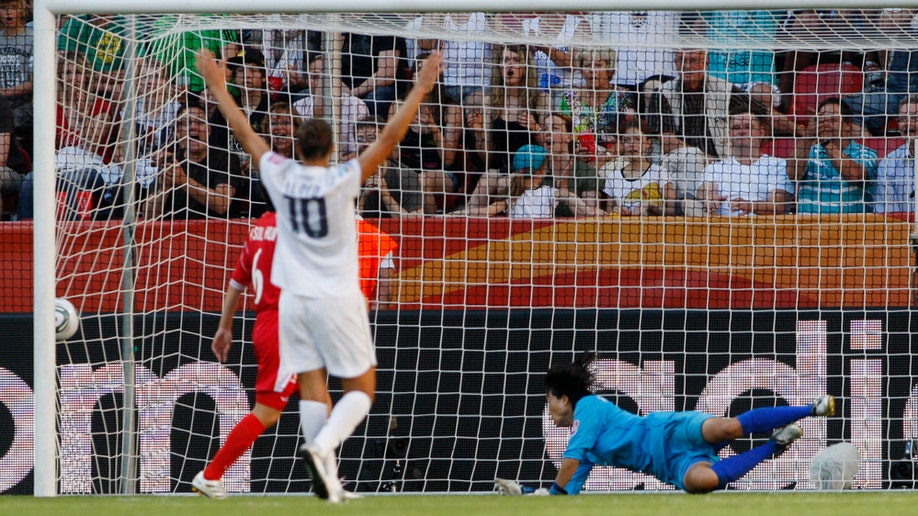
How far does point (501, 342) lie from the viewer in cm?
820

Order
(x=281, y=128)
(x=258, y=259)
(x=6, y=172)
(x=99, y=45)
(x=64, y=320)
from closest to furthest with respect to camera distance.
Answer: (x=258, y=259)
(x=64, y=320)
(x=99, y=45)
(x=281, y=128)
(x=6, y=172)

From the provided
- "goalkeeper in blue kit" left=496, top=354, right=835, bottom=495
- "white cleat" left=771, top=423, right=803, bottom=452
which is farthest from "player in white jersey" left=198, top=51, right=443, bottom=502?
"white cleat" left=771, top=423, right=803, bottom=452

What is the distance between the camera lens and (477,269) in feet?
27.2

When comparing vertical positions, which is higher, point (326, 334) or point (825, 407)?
point (326, 334)

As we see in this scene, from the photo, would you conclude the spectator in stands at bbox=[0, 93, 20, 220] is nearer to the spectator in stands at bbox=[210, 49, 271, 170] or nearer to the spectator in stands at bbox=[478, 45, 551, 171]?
the spectator in stands at bbox=[210, 49, 271, 170]

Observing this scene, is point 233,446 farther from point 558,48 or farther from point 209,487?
point 558,48

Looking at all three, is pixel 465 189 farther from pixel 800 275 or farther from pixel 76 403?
pixel 76 403

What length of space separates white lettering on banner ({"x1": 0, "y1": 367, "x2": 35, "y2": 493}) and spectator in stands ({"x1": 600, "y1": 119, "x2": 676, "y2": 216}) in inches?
163

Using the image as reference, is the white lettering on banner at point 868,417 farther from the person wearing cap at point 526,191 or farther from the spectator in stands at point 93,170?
the spectator in stands at point 93,170

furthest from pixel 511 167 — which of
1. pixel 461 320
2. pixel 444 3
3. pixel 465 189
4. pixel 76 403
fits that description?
pixel 76 403

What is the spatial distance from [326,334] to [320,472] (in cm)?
55

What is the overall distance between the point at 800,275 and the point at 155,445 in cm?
440

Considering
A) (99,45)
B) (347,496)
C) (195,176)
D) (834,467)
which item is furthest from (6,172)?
(834,467)

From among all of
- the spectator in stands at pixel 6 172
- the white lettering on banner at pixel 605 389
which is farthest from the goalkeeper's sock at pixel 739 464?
the spectator in stands at pixel 6 172
